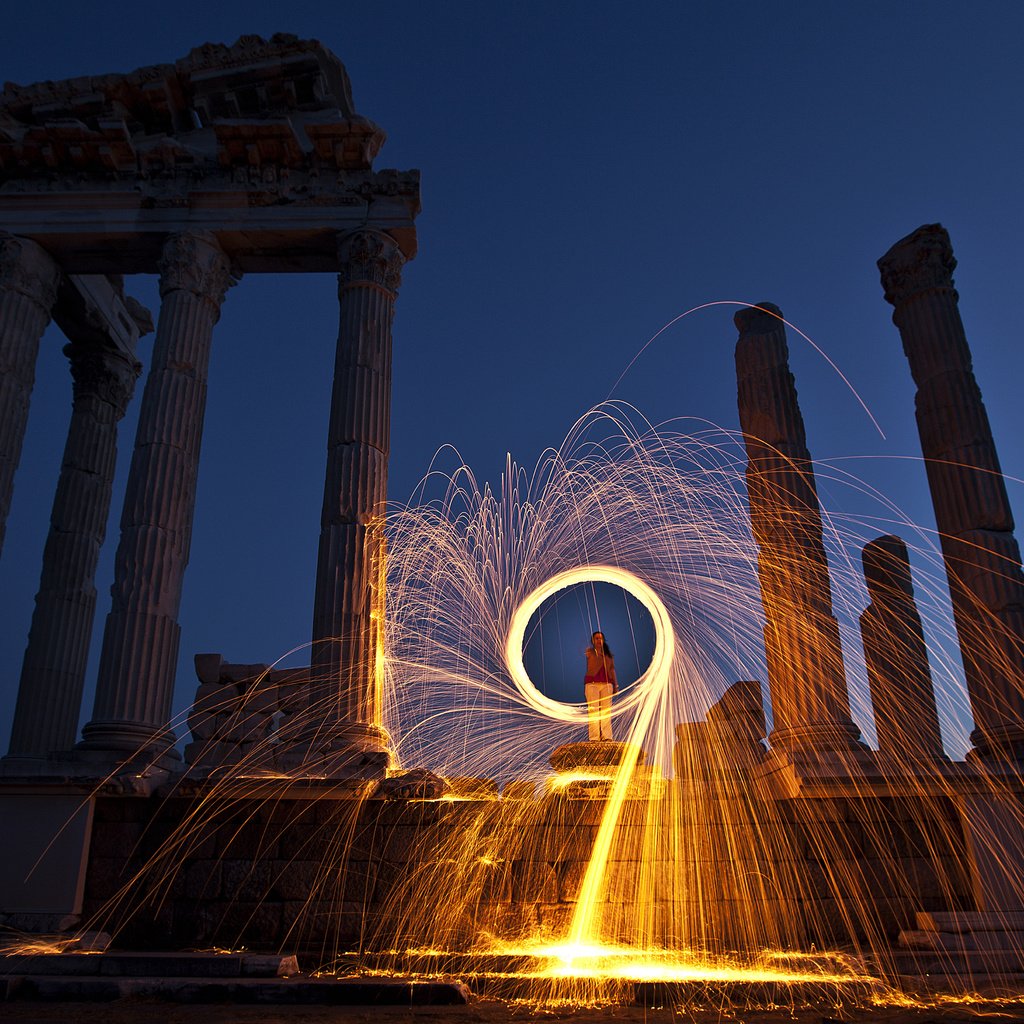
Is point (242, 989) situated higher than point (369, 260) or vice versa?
point (369, 260)

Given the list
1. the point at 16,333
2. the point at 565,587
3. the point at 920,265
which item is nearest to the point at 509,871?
the point at 565,587

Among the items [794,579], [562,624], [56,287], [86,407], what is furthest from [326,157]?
[794,579]

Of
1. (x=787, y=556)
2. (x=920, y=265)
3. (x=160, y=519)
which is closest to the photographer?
(x=787, y=556)

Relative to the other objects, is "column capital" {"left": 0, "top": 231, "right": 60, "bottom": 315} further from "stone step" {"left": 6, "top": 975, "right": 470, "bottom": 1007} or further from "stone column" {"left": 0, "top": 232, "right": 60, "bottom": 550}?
"stone step" {"left": 6, "top": 975, "right": 470, "bottom": 1007}

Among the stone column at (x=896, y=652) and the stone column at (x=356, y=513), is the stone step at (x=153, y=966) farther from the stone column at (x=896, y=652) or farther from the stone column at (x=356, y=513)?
the stone column at (x=896, y=652)

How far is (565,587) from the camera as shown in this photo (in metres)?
16.9

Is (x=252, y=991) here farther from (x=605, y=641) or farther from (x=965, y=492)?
(x=965, y=492)

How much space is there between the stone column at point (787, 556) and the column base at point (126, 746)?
36.0 ft

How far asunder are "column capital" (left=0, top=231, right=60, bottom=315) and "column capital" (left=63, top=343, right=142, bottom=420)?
4051 millimetres

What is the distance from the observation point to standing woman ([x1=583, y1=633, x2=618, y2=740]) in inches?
629

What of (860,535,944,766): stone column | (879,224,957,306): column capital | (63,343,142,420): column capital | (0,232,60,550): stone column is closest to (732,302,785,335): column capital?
(879,224,957,306): column capital

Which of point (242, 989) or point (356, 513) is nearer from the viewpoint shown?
point (242, 989)

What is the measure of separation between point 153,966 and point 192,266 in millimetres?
14698

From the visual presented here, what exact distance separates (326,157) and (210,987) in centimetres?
1706
